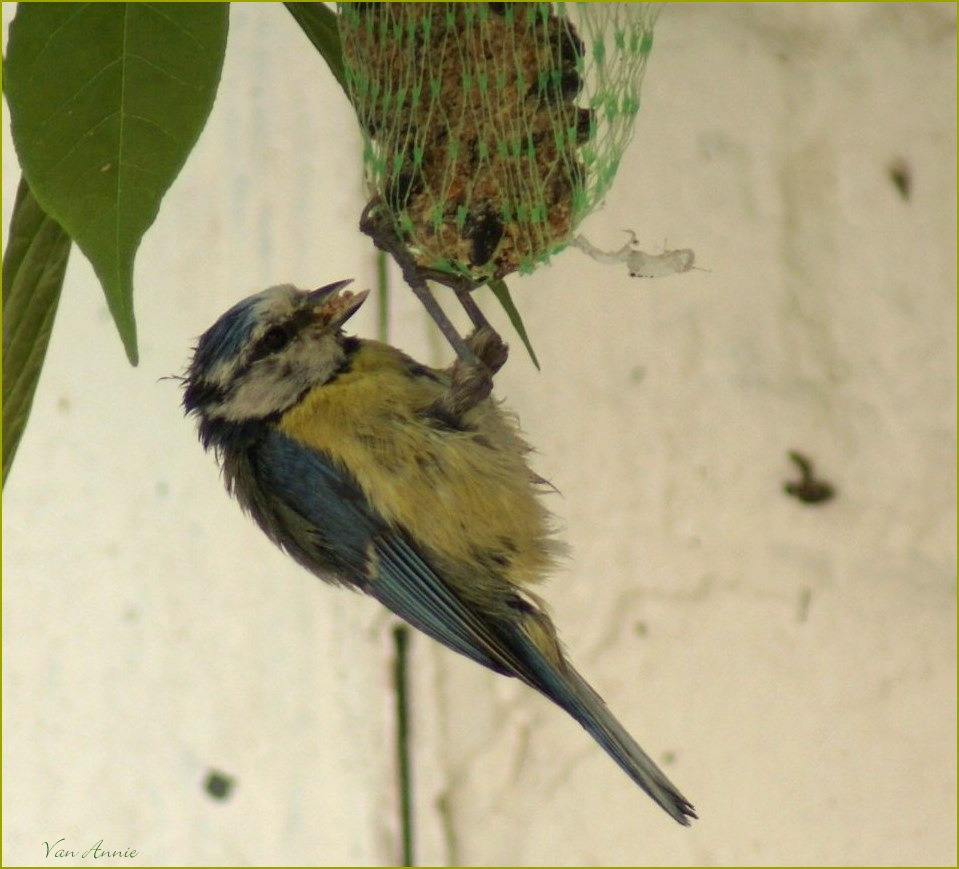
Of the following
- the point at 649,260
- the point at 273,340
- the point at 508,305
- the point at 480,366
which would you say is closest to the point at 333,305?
the point at 273,340

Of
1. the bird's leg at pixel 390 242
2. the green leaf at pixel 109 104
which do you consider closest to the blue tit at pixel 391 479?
the bird's leg at pixel 390 242

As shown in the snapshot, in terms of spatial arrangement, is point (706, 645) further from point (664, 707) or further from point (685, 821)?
point (685, 821)

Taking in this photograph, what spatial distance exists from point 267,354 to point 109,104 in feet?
1.64

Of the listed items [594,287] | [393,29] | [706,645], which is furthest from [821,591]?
[393,29]

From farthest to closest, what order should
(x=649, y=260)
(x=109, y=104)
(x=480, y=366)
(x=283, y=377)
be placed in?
(x=283, y=377) < (x=480, y=366) < (x=649, y=260) < (x=109, y=104)

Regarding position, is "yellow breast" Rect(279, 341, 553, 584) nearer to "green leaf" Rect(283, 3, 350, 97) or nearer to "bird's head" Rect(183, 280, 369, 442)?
"bird's head" Rect(183, 280, 369, 442)

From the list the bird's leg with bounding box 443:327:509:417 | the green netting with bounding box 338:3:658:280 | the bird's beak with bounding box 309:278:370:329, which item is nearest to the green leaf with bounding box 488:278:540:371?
the green netting with bounding box 338:3:658:280

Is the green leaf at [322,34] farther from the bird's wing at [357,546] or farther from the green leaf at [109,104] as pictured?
the bird's wing at [357,546]

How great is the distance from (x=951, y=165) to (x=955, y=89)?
129 millimetres

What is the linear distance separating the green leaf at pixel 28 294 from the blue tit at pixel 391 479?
0.31m

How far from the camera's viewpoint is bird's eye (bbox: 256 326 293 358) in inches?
62.7

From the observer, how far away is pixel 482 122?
1215 mm

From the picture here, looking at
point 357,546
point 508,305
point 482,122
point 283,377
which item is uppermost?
point 482,122

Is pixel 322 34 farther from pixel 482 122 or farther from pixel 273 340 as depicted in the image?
pixel 273 340
